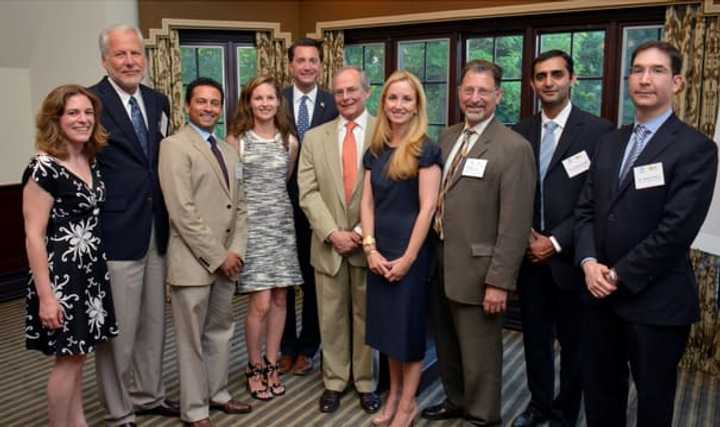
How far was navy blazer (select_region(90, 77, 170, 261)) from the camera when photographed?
8.64ft

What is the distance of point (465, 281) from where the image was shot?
2672 mm

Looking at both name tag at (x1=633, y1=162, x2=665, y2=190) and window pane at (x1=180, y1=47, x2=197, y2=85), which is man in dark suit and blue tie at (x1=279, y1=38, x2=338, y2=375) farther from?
window pane at (x1=180, y1=47, x2=197, y2=85)

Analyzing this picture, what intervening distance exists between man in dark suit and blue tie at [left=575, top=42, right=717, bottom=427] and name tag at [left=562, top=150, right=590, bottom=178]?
0.30 meters

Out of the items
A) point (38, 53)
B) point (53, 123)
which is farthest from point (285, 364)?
point (38, 53)

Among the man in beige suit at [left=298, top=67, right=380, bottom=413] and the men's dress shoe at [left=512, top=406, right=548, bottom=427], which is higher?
the man in beige suit at [left=298, top=67, right=380, bottom=413]

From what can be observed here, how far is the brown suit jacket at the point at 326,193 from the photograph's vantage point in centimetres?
300

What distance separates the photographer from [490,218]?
8.64 ft

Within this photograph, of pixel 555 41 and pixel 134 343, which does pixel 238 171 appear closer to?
pixel 134 343

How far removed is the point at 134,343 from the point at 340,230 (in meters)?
1.12

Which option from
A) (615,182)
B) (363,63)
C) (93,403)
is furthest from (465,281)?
(363,63)

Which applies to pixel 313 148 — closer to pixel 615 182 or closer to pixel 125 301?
pixel 125 301

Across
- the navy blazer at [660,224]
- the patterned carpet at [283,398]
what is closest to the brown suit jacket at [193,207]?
the patterned carpet at [283,398]

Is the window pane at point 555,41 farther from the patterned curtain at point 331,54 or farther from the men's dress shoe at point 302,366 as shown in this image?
the men's dress shoe at point 302,366

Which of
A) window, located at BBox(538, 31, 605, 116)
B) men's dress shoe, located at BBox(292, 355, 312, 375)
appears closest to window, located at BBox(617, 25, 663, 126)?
window, located at BBox(538, 31, 605, 116)
